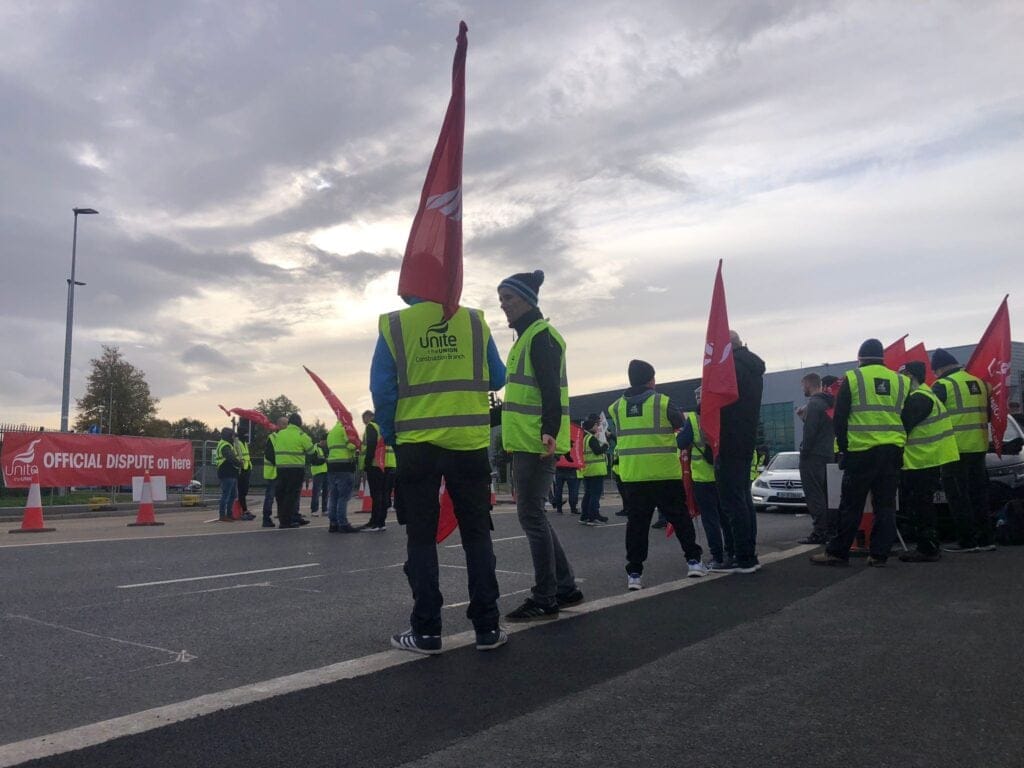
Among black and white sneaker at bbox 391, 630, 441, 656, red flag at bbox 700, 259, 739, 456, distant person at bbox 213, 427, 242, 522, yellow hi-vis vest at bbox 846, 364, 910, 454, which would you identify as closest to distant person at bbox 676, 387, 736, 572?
red flag at bbox 700, 259, 739, 456

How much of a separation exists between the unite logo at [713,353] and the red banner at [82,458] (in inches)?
631

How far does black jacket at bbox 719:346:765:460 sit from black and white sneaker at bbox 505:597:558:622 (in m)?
2.88

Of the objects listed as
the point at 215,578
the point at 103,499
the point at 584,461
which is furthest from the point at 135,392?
the point at 215,578

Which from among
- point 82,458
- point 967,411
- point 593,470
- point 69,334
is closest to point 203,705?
point 967,411

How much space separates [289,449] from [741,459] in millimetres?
8860

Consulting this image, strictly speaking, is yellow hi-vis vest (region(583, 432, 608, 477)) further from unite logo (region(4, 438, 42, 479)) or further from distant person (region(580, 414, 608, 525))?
unite logo (region(4, 438, 42, 479))

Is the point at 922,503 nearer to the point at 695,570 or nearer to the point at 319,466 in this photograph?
the point at 695,570

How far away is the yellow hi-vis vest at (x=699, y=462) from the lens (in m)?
8.28

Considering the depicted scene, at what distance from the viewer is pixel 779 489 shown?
16859mm

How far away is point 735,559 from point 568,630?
121 inches

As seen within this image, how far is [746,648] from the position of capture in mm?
4391

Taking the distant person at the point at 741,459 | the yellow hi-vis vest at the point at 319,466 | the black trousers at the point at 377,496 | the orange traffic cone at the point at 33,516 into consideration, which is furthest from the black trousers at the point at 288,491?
the distant person at the point at 741,459

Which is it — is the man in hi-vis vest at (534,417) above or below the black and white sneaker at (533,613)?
above

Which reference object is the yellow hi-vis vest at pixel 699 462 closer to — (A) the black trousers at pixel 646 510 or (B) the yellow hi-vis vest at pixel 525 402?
(A) the black trousers at pixel 646 510
